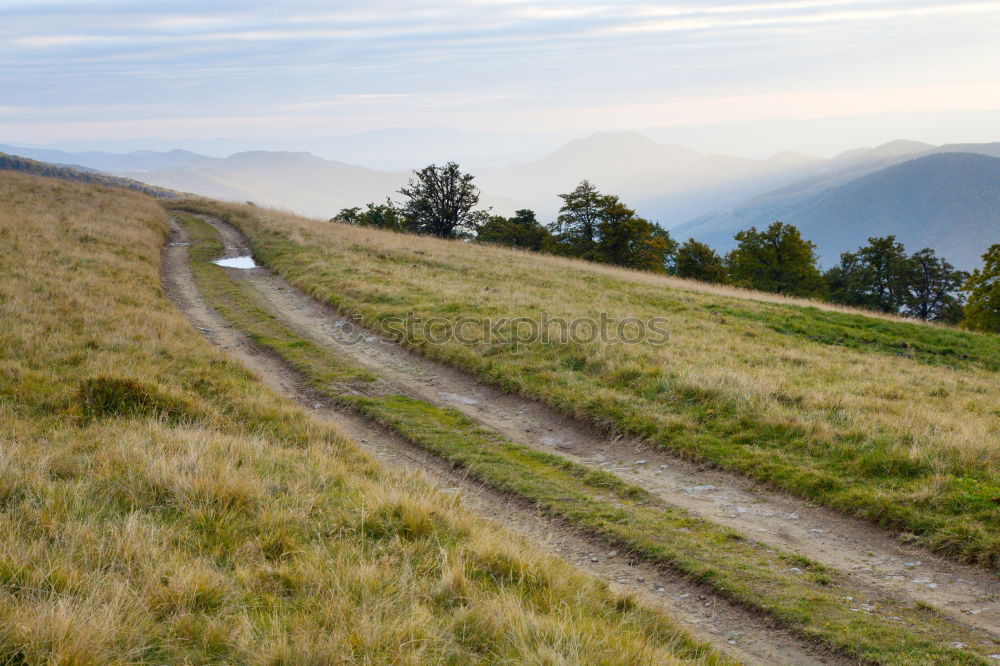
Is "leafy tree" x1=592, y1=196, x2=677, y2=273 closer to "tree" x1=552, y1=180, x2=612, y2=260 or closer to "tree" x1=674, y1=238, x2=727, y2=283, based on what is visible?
"tree" x1=552, y1=180, x2=612, y2=260

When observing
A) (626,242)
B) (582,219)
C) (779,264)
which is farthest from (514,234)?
(779,264)

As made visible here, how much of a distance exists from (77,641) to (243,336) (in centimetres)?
1383

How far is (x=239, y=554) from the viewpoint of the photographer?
4930 mm

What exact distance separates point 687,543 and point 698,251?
63.2 m

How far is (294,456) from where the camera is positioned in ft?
24.8

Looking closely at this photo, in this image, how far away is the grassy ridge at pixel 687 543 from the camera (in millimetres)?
5379

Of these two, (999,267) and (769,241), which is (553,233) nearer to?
(769,241)

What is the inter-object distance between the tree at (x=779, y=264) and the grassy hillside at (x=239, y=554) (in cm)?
6410

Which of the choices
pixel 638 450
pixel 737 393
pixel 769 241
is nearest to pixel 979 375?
pixel 737 393

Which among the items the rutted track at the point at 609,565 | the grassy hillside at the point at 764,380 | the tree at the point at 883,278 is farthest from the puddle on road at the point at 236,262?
the tree at the point at 883,278
